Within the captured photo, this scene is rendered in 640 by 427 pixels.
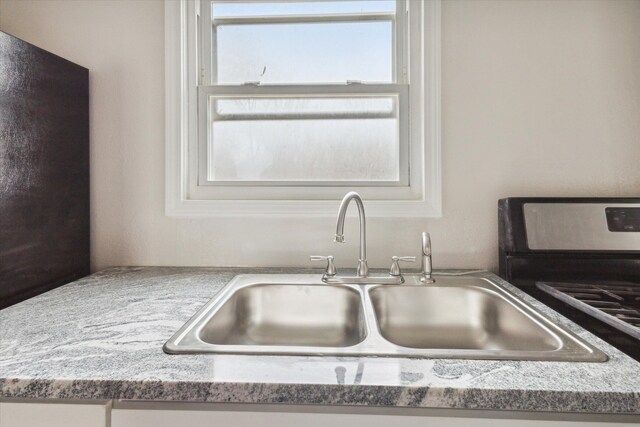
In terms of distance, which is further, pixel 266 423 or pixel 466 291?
pixel 466 291

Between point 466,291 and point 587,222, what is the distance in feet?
1.45

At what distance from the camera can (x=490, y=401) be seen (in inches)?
20.6

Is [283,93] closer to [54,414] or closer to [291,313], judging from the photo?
[291,313]

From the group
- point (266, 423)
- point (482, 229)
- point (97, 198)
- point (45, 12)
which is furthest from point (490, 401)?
point (45, 12)

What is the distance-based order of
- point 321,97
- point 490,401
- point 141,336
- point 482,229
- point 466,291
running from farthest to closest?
1. point 321,97
2. point 482,229
3. point 466,291
4. point 141,336
5. point 490,401

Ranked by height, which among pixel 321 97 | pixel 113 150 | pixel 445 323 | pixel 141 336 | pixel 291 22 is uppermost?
pixel 291 22

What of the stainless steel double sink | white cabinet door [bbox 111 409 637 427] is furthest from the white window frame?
white cabinet door [bbox 111 409 637 427]

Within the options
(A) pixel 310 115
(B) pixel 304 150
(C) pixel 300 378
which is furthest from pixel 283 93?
(C) pixel 300 378

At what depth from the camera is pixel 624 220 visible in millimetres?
1096

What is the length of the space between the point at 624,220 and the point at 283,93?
126 centimetres

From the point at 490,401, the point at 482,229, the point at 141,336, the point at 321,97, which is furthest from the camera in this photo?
the point at 321,97

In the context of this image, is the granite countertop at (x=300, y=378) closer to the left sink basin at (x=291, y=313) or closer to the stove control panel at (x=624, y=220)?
the left sink basin at (x=291, y=313)

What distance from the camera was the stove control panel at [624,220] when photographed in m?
1.09

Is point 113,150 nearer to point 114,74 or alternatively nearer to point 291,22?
point 114,74
